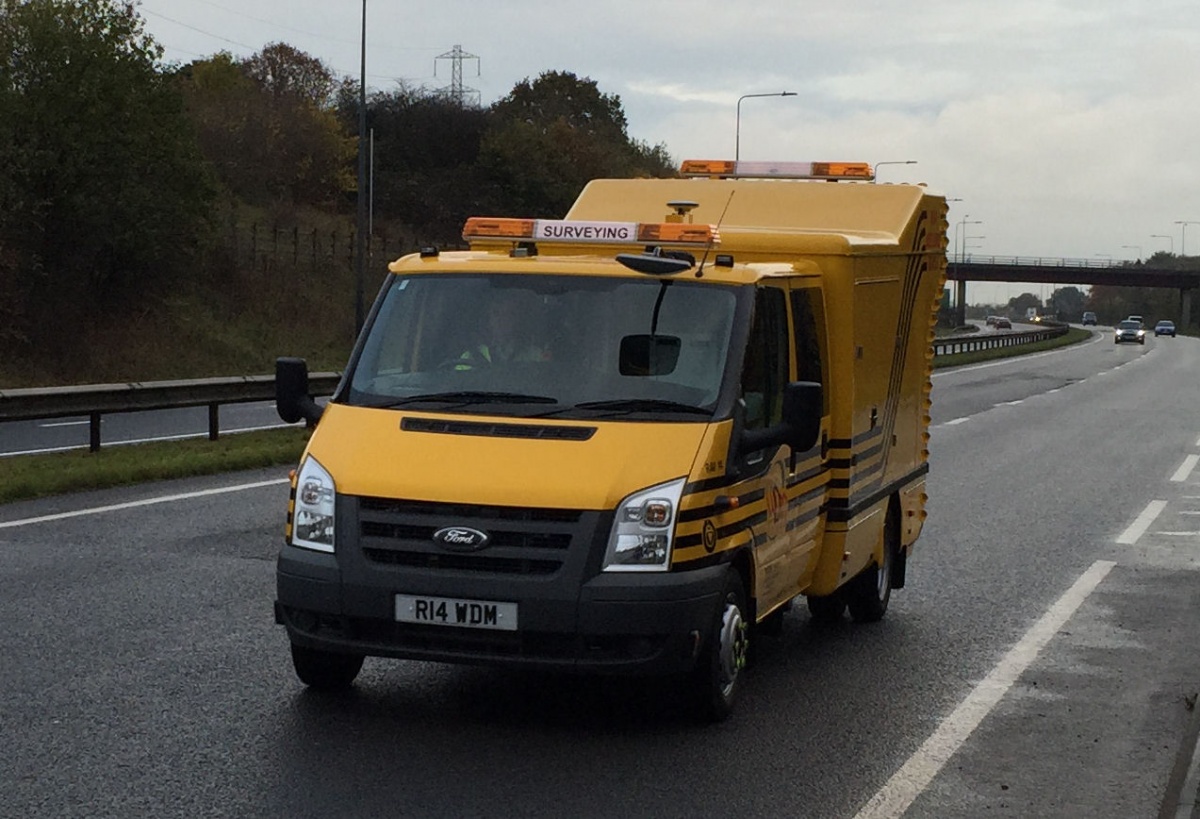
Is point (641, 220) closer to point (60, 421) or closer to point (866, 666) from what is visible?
point (866, 666)

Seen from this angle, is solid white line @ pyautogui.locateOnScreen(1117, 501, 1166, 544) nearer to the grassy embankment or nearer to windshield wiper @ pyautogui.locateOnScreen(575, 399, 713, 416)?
windshield wiper @ pyautogui.locateOnScreen(575, 399, 713, 416)

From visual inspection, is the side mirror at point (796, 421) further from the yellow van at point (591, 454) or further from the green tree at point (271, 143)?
the green tree at point (271, 143)

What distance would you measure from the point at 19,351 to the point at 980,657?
108 ft

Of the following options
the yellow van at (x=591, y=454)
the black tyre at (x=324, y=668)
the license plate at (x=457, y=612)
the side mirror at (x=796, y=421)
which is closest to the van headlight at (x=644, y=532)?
the yellow van at (x=591, y=454)

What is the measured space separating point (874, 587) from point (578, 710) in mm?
3060

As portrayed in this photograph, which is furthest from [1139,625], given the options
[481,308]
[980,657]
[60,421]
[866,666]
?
[60,421]

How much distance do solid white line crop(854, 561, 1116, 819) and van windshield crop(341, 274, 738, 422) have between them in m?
1.59

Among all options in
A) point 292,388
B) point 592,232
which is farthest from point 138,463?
point 592,232

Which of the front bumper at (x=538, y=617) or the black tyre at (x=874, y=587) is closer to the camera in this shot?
the front bumper at (x=538, y=617)

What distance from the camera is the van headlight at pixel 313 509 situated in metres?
6.92

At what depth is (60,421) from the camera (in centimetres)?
2650

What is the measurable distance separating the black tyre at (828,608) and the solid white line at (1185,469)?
34.3ft

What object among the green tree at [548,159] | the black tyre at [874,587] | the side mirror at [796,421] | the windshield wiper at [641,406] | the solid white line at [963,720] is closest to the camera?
the solid white line at [963,720]

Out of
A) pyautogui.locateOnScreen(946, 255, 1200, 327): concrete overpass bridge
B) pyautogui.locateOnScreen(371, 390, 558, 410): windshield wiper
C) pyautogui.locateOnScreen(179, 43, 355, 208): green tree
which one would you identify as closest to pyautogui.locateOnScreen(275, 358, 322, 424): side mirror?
pyautogui.locateOnScreen(371, 390, 558, 410): windshield wiper
